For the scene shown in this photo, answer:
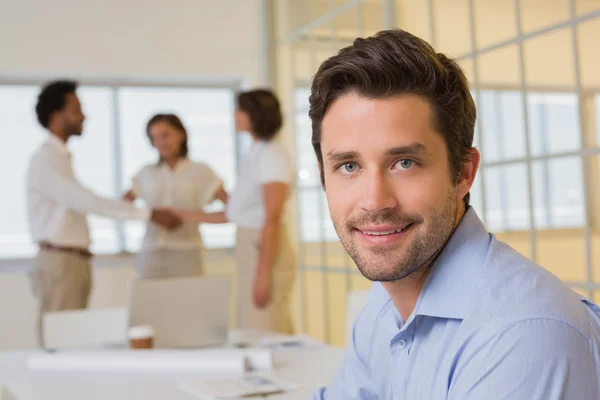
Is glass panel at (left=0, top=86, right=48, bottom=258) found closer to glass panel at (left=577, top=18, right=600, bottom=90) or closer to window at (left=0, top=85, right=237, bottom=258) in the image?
window at (left=0, top=85, right=237, bottom=258)

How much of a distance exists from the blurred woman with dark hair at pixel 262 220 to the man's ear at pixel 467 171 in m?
2.21

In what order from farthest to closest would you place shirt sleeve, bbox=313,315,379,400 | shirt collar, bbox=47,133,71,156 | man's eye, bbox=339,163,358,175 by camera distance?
shirt collar, bbox=47,133,71,156, shirt sleeve, bbox=313,315,379,400, man's eye, bbox=339,163,358,175

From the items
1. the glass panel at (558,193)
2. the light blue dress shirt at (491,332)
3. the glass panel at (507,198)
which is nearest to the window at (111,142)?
the glass panel at (507,198)

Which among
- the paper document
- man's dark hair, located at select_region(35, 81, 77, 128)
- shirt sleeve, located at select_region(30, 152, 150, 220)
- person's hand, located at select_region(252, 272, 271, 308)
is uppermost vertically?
man's dark hair, located at select_region(35, 81, 77, 128)

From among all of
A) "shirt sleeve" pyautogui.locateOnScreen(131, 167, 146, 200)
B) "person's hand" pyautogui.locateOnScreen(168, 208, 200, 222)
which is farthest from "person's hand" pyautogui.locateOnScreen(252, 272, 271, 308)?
"shirt sleeve" pyautogui.locateOnScreen(131, 167, 146, 200)

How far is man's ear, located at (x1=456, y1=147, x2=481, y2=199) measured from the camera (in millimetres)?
1167

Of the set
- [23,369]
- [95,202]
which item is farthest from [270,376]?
[95,202]

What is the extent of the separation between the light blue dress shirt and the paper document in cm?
58

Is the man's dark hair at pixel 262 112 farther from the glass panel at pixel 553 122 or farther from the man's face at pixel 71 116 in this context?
the glass panel at pixel 553 122

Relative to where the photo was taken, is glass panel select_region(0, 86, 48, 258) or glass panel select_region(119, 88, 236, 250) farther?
glass panel select_region(119, 88, 236, 250)

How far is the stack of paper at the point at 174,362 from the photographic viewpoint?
2.02 m

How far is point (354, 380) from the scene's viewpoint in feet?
4.58

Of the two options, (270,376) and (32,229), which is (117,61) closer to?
(32,229)

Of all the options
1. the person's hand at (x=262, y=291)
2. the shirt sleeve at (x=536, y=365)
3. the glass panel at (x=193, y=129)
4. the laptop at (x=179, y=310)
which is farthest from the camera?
the glass panel at (x=193, y=129)
